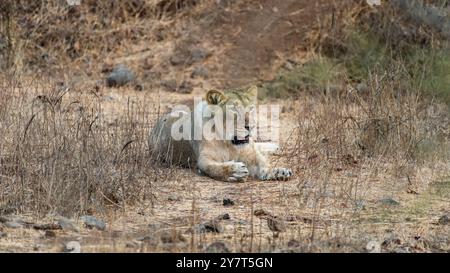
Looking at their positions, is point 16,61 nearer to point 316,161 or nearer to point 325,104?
point 325,104

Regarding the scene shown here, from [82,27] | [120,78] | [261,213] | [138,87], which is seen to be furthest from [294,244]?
[82,27]

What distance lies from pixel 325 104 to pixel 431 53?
196 cm

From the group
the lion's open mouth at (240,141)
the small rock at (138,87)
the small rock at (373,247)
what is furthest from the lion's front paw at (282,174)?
the small rock at (138,87)

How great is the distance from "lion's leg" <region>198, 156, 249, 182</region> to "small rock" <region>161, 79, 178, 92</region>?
478cm

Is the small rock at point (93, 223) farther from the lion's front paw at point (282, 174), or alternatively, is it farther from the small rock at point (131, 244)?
the lion's front paw at point (282, 174)

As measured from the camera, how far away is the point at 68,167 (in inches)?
278

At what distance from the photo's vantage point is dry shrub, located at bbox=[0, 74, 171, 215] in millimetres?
6902

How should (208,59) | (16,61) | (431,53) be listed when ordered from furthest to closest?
(208,59), (16,61), (431,53)

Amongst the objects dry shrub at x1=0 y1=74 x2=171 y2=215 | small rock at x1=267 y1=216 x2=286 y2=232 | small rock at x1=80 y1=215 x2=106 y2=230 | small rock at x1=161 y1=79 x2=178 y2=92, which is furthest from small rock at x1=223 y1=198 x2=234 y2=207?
small rock at x1=161 y1=79 x2=178 y2=92

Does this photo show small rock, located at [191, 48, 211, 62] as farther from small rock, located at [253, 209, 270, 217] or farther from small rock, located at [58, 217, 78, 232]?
small rock, located at [58, 217, 78, 232]

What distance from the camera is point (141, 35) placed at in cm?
1434

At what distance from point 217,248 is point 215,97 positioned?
8.89 feet
